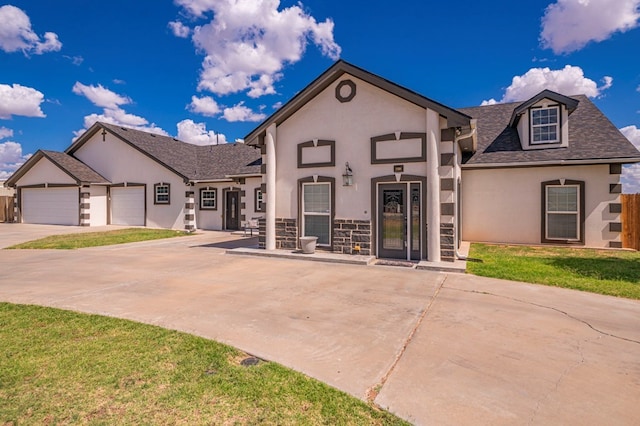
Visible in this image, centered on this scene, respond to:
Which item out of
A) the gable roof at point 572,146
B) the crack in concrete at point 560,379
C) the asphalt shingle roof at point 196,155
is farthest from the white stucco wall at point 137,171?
the crack in concrete at point 560,379

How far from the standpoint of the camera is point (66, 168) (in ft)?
68.5

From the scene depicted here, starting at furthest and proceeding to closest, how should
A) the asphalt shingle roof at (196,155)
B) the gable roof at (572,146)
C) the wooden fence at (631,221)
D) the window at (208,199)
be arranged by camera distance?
the window at (208,199), the asphalt shingle roof at (196,155), the wooden fence at (631,221), the gable roof at (572,146)

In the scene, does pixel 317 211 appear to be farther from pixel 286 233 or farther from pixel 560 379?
pixel 560 379

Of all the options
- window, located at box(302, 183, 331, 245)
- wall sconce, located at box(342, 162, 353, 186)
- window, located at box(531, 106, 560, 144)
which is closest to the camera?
wall sconce, located at box(342, 162, 353, 186)

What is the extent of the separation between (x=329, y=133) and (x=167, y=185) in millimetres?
13178

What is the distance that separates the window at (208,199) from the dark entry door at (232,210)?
79cm

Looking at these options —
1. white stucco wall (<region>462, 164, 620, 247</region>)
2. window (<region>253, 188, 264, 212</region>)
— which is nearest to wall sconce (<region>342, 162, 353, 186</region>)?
white stucco wall (<region>462, 164, 620, 247</region>)

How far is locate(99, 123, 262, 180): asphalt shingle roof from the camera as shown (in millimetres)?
20094

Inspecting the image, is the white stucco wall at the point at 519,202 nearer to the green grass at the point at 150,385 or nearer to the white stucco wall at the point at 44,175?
the green grass at the point at 150,385

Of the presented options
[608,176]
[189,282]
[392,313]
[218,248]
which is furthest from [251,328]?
[608,176]

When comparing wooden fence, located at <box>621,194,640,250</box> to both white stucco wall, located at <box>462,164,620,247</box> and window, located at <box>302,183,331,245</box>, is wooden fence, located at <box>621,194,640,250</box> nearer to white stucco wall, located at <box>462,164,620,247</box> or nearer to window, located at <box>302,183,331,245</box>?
white stucco wall, located at <box>462,164,620,247</box>

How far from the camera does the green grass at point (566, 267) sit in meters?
7.47

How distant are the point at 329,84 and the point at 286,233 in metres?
5.18

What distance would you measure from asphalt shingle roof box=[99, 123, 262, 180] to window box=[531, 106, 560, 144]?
42.5ft
